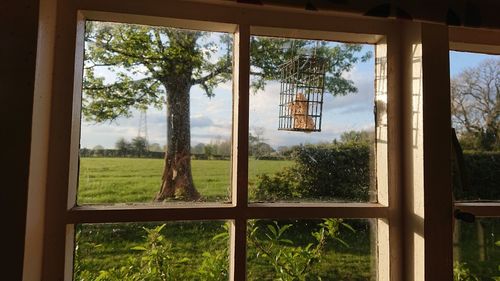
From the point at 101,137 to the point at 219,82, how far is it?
1.07 ft

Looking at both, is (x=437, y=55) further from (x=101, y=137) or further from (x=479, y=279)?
(x=101, y=137)

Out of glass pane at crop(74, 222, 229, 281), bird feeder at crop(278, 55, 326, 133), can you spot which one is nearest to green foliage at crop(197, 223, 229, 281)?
glass pane at crop(74, 222, 229, 281)

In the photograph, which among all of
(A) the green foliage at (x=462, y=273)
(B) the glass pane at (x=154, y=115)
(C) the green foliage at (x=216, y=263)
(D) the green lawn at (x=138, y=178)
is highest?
(B) the glass pane at (x=154, y=115)

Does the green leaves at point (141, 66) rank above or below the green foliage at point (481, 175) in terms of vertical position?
above

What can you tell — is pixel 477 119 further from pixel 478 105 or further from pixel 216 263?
pixel 216 263

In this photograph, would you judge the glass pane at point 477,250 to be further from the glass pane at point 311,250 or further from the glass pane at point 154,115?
the glass pane at point 154,115

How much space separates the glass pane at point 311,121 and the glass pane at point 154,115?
88mm

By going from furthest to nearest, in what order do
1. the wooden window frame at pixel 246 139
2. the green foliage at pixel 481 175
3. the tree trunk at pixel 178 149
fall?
1. the green foliage at pixel 481 175
2. the tree trunk at pixel 178 149
3. the wooden window frame at pixel 246 139

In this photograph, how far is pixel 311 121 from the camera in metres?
0.94

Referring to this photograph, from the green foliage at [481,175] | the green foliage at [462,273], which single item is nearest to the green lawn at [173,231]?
the green foliage at [462,273]

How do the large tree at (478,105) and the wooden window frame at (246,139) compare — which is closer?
the wooden window frame at (246,139)

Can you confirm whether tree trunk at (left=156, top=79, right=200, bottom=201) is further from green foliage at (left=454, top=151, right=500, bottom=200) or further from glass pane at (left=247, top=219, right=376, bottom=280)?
green foliage at (left=454, top=151, right=500, bottom=200)

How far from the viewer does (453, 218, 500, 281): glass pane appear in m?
0.94

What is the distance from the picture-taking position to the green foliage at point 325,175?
3.03 feet
